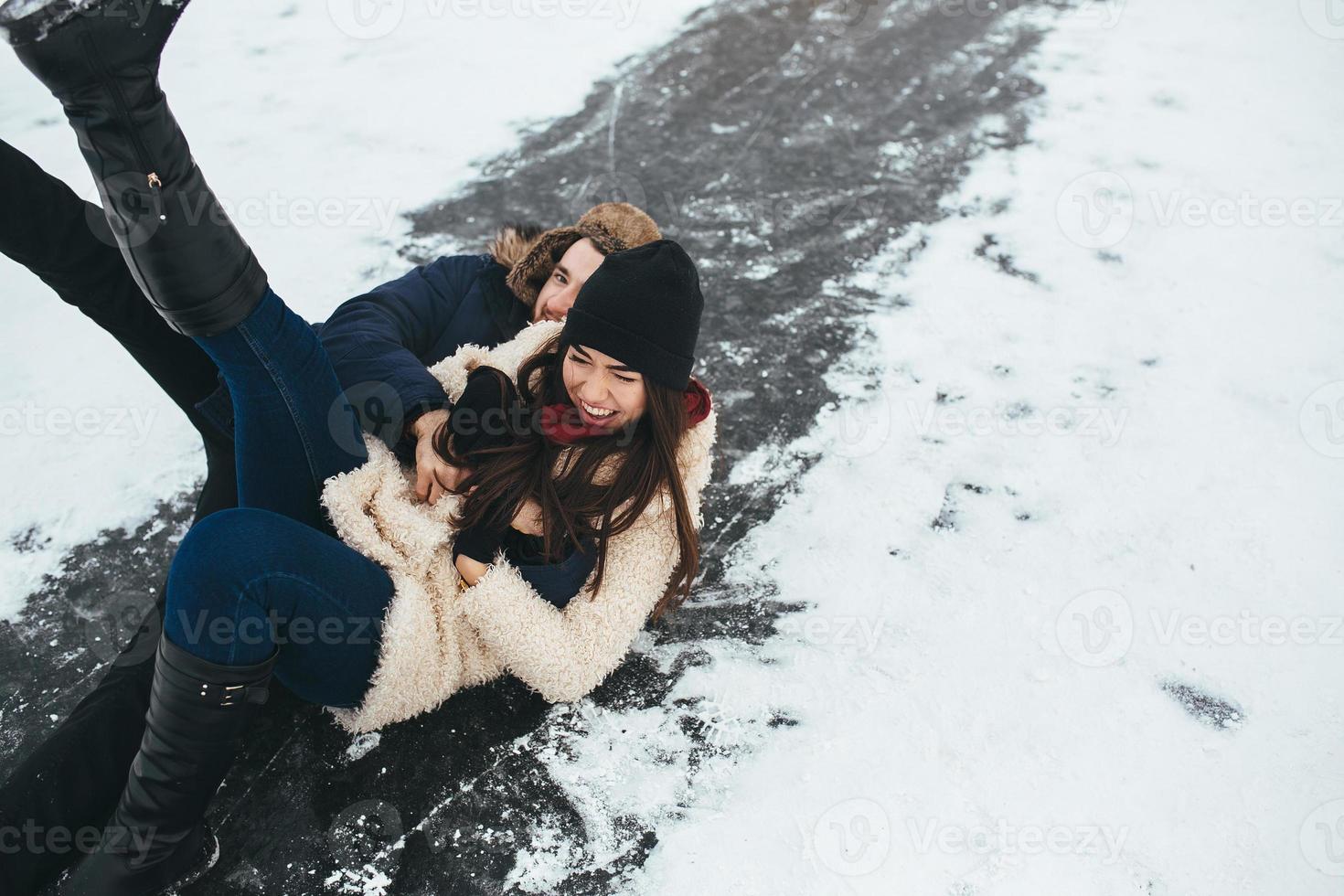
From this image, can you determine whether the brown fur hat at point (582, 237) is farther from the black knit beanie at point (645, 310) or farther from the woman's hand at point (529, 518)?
the woman's hand at point (529, 518)

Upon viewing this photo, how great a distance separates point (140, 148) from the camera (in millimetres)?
1336

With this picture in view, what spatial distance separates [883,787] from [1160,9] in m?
5.03

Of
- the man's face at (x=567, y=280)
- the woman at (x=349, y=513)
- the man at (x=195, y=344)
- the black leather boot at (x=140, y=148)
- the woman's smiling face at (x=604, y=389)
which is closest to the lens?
the black leather boot at (x=140, y=148)

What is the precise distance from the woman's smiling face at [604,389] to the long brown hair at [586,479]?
0.02 m

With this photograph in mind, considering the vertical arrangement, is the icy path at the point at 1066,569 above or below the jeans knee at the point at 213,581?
below

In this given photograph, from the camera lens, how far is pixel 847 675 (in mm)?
1960

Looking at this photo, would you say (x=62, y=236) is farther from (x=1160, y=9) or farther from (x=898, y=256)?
(x=1160, y=9)

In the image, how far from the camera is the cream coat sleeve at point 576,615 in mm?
1648

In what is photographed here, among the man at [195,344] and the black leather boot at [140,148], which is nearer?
the black leather boot at [140,148]

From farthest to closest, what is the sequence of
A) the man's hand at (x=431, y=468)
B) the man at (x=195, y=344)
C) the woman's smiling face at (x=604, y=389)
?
the man's hand at (x=431, y=468) < the woman's smiling face at (x=604, y=389) < the man at (x=195, y=344)

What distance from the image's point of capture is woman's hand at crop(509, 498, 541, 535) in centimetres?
171

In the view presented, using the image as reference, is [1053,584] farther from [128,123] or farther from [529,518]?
[128,123]

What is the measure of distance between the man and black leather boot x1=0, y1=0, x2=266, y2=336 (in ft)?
1.45

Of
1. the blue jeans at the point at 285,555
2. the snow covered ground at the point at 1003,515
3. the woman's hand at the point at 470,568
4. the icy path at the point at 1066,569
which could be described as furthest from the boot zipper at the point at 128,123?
the icy path at the point at 1066,569
